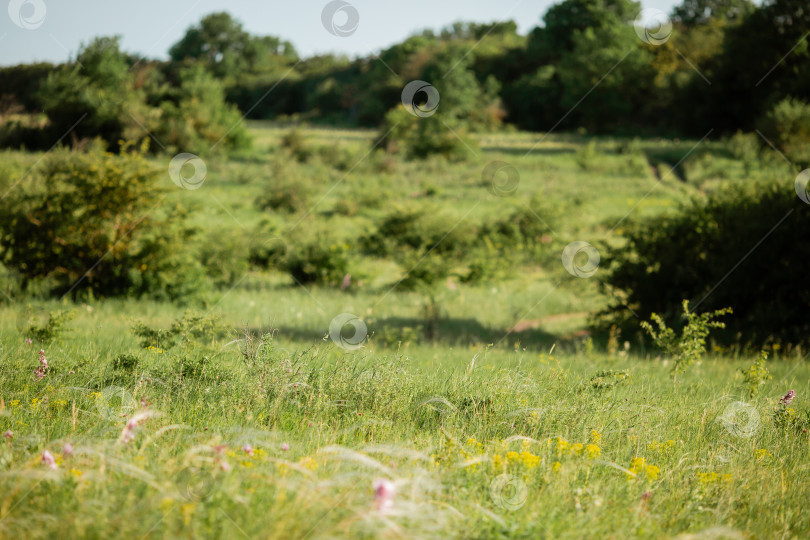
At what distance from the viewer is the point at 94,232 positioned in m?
10.8

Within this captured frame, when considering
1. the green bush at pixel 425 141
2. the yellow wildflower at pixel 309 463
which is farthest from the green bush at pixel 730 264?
the green bush at pixel 425 141

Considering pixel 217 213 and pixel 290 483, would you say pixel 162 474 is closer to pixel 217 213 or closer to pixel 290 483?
pixel 290 483

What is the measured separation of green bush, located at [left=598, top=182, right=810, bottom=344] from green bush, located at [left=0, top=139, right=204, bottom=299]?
28.6ft

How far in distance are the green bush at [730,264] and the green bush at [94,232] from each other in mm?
8725

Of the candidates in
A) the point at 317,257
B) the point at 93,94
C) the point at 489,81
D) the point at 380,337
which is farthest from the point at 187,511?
the point at 489,81

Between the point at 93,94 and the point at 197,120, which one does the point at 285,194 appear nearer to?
the point at 93,94

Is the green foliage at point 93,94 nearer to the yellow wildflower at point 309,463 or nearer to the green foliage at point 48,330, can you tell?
the green foliage at point 48,330

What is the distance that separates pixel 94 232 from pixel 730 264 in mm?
11648

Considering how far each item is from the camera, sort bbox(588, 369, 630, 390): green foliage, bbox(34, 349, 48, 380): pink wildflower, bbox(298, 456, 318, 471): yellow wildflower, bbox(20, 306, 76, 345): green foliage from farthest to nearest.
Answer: bbox(20, 306, 76, 345): green foliage, bbox(588, 369, 630, 390): green foliage, bbox(34, 349, 48, 380): pink wildflower, bbox(298, 456, 318, 471): yellow wildflower

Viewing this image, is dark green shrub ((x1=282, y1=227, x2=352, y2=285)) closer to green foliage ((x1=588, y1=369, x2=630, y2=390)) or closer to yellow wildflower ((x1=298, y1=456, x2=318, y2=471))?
green foliage ((x1=588, y1=369, x2=630, y2=390))

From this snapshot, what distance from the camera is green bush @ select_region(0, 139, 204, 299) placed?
10.8 m

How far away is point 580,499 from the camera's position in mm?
2938

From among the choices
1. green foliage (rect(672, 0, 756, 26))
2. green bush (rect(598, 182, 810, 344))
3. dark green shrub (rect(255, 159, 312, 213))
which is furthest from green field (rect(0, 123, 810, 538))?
green foliage (rect(672, 0, 756, 26))

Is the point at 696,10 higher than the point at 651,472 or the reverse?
higher
